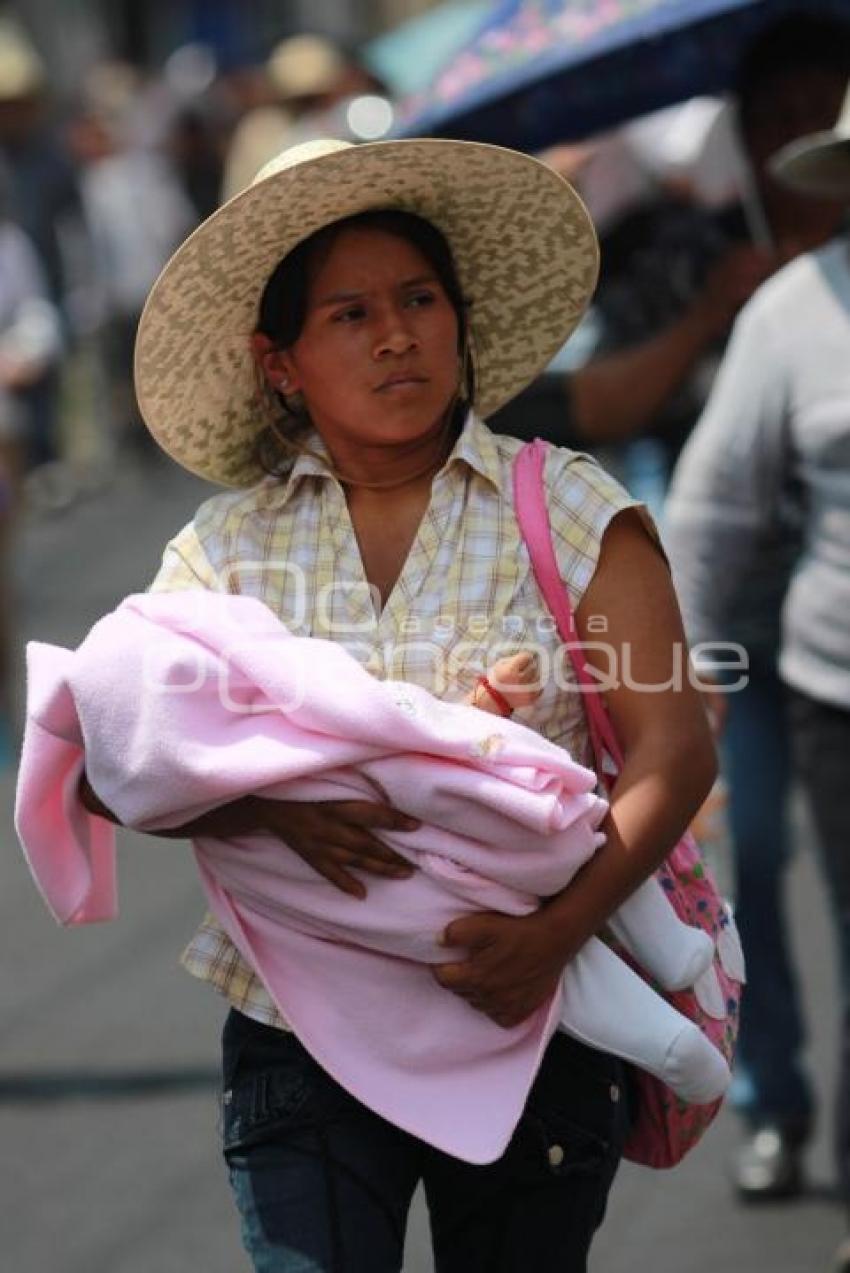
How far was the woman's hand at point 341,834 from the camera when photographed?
10.2 feet

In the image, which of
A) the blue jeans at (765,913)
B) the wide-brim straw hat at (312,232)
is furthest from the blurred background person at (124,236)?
the wide-brim straw hat at (312,232)

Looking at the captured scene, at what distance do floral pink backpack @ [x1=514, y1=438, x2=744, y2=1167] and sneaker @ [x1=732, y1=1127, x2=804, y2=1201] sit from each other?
6.22 ft

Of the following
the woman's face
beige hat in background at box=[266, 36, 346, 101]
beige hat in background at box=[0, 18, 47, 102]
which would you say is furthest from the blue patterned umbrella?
beige hat in background at box=[266, 36, 346, 101]

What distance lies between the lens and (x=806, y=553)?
4668mm

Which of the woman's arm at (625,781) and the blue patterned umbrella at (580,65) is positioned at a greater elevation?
the blue patterned umbrella at (580,65)

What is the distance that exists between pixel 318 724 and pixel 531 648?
0.28m

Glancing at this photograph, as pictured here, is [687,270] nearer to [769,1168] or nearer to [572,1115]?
[769,1168]

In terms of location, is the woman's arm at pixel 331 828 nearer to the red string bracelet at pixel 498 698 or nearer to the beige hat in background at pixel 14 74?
the red string bracelet at pixel 498 698

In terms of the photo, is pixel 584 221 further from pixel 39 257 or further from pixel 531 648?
pixel 39 257

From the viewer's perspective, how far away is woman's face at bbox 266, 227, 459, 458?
330 cm

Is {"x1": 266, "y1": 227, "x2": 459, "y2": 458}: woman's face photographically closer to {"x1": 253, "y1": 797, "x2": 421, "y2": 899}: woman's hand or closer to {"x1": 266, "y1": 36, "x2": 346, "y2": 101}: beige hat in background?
{"x1": 253, "y1": 797, "x2": 421, "y2": 899}: woman's hand

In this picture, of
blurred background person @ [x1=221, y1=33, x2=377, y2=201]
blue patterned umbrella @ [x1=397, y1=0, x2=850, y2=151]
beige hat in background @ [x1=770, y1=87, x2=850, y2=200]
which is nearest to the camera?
beige hat in background @ [x1=770, y1=87, x2=850, y2=200]

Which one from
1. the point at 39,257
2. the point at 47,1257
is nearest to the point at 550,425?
the point at 47,1257

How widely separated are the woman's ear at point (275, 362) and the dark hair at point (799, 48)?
2.23 meters
